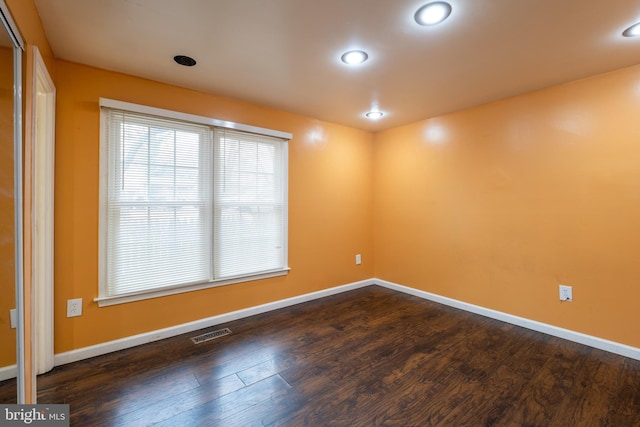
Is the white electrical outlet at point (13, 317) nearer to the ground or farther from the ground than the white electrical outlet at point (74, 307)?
farther from the ground

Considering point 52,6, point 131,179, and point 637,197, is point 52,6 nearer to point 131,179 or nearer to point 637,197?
point 131,179

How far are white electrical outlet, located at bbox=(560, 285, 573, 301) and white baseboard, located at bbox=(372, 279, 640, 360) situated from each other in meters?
0.28

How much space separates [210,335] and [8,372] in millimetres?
1413

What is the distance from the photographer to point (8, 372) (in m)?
1.28

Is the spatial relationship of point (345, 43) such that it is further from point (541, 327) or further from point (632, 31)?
point (541, 327)

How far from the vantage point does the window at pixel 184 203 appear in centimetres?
229

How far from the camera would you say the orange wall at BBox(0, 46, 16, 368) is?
3.99 feet

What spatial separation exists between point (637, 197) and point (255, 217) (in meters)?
3.29

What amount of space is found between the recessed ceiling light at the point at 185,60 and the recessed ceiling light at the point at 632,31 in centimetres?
286

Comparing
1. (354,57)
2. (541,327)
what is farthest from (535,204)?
(354,57)

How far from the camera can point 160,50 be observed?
78.3 inches

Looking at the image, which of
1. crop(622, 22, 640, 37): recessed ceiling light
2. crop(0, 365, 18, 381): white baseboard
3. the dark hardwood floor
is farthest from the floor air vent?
crop(622, 22, 640, 37): recessed ceiling light

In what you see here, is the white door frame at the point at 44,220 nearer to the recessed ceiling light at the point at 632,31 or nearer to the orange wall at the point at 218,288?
the orange wall at the point at 218,288

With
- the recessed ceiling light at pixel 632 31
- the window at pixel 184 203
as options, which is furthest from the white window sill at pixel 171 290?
the recessed ceiling light at pixel 632 31
